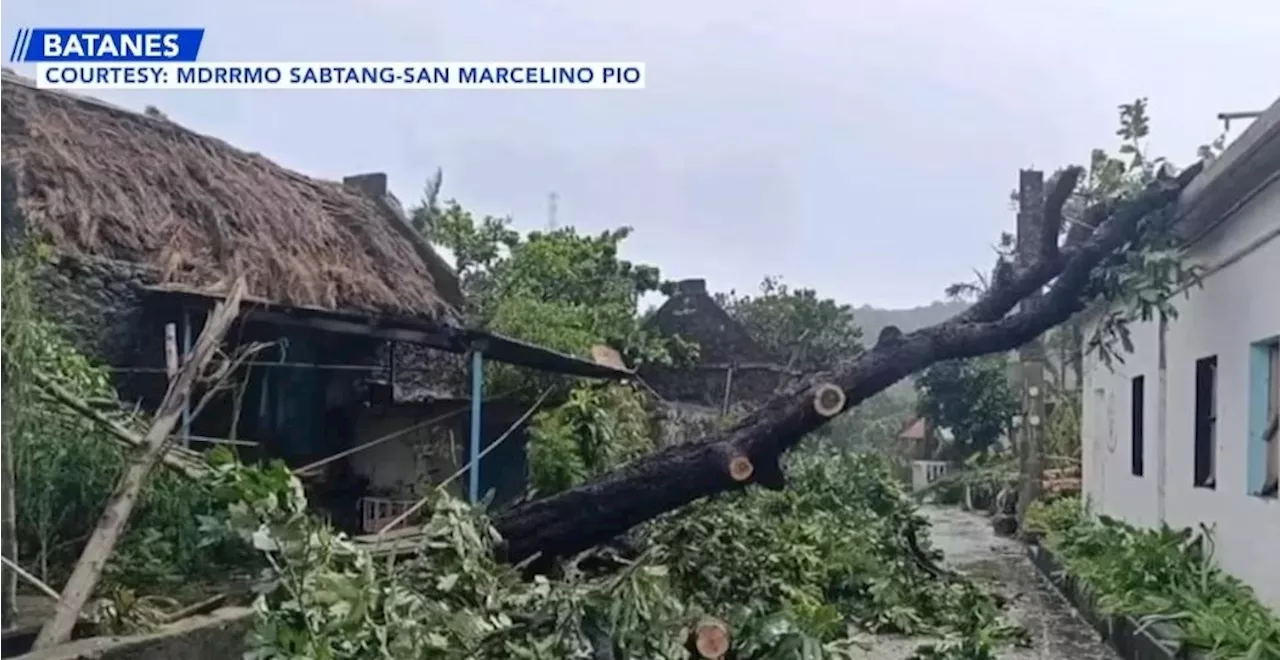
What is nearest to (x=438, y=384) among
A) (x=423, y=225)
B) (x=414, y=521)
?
(x=414, y=521)

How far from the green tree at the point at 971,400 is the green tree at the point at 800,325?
1870 mm

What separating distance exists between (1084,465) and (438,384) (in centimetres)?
748

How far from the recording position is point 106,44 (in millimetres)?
5914

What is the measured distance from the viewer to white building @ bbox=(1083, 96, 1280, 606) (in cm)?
569

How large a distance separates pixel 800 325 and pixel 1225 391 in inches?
567

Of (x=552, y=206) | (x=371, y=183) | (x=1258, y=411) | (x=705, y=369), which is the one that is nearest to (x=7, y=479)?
(x=1258, y=411)

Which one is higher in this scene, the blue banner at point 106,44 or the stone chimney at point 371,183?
the stone chimney at point 371,183

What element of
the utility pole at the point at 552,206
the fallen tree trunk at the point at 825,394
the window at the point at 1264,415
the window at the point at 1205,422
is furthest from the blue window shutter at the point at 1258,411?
the utility pole at the point at 552,206

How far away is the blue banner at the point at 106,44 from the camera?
19.3 ft

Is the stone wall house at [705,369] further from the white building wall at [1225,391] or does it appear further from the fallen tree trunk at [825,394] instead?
the fallen tree trunk at [825,394]

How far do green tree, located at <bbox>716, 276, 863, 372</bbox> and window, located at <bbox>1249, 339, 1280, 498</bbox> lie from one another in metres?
13.8

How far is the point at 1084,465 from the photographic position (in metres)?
12.8

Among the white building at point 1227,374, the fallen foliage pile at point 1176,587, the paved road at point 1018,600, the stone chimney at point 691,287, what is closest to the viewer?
the fallen foliage pile at point 1176,587

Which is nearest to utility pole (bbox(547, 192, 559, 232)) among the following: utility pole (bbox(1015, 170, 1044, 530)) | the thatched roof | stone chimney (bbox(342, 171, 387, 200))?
stone chimney (bbox(342, 171, 387, 200))
